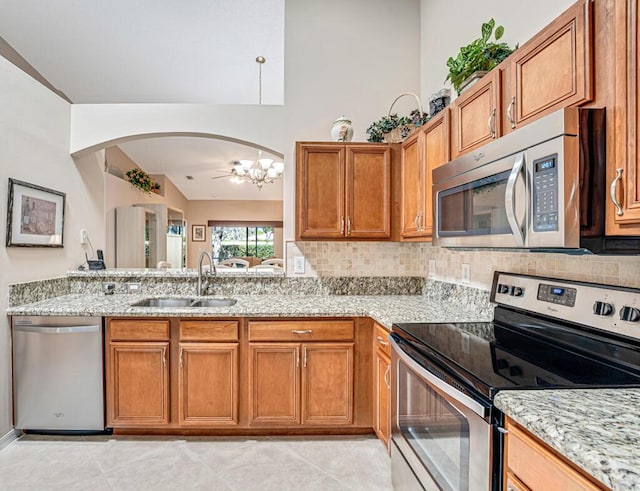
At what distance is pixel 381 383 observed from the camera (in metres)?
2.16

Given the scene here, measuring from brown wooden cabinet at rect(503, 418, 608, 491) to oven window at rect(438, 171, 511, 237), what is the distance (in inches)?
27.7

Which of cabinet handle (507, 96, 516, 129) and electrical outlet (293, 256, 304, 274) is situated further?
electrical outlet (293, 256, 304, 274)

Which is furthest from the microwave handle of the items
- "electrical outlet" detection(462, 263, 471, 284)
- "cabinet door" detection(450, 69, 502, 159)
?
"electrical outlet" detection(462, 263, 471, 284)

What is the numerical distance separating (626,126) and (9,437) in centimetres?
345

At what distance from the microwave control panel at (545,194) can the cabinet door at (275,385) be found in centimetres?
162

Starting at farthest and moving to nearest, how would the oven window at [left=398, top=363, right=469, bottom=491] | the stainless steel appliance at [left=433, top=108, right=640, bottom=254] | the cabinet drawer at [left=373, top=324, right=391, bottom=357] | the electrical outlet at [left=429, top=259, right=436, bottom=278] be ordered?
the electrical outlet at [left=429, top=259, right=436, bottom=278] < the cabinet drawer at [left=373, top=324, right=391, bottom=357] < the oven window at [left=398, top=363, right=469, bottom=491] < the stainless steel appliance at [left=433, top=108, right=640, bottom=254]

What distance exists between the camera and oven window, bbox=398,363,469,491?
117 centimetres

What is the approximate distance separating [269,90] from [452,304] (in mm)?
3421

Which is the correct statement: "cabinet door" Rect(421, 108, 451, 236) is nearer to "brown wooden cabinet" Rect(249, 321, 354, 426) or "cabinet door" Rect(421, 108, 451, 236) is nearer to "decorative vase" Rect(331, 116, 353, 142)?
"decorative vase" Rect(331, 116, 353, 142)

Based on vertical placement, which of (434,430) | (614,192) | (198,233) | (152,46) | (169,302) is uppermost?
(152,46)

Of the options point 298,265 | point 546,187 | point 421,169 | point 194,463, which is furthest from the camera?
point 298,265

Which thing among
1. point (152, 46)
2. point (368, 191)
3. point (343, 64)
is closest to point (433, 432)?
point (368, 191)

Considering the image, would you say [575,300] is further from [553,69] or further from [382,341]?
[382,341]

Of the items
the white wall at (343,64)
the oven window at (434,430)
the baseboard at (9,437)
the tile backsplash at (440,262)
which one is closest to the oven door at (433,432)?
the oven window at (434,430)
